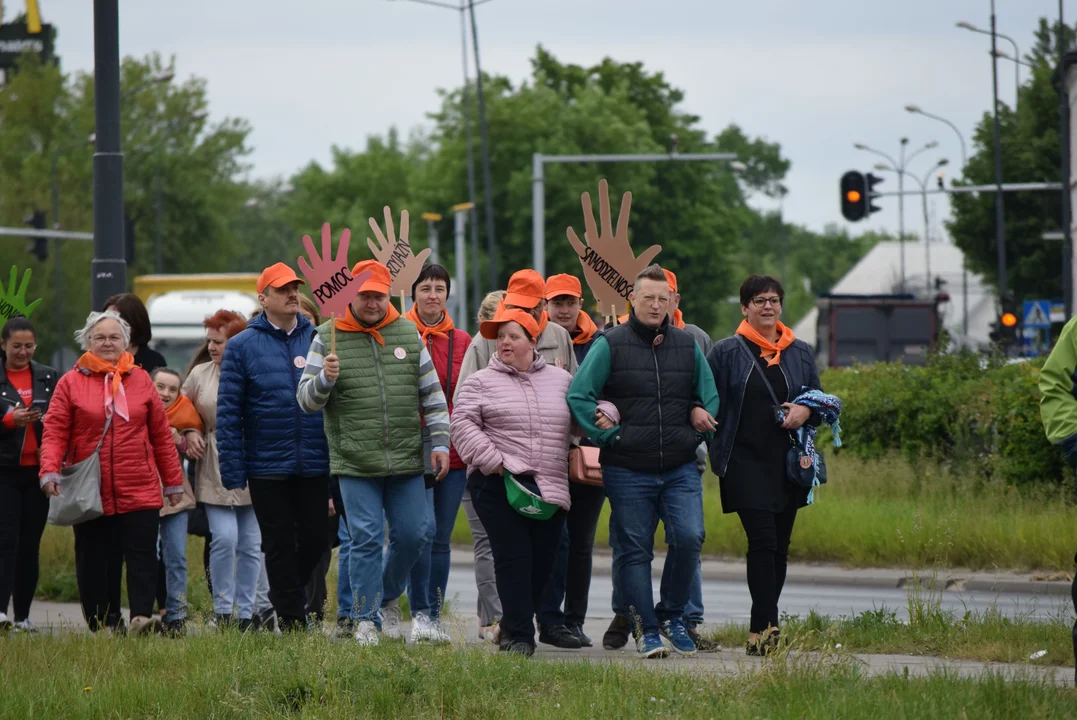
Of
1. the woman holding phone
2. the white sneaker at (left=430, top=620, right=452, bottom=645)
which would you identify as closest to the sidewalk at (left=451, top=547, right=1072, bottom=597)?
the white sneaker at (left=430, top=620, right=452, bottom=645)

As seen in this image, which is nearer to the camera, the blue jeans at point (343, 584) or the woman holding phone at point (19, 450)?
the blue jeans at point (343, 584)

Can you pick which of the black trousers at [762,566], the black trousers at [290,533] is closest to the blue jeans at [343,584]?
the black trousers at [290,533]

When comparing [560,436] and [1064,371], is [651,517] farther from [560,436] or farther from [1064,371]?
[1064,371]

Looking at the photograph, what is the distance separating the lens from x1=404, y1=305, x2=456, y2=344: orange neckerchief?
9.59 metres

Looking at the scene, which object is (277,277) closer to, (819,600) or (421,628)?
(421,628)

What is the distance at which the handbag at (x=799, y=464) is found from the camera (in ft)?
27.7

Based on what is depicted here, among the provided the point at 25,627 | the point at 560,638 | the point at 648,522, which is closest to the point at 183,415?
the point at 25,627

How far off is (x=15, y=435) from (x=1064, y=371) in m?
6.14

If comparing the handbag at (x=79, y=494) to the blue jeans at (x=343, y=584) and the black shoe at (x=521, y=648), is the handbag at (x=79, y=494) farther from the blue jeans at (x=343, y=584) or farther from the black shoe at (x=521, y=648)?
the black shoe at (x=521, y=648)

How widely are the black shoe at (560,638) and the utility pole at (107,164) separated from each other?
13.4 feet

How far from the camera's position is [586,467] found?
28.5 ft

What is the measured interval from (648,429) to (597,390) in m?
0.33

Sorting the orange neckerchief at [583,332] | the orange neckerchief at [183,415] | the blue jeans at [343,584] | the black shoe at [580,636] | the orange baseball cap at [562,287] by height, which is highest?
the orange baseball cap at [562,287]

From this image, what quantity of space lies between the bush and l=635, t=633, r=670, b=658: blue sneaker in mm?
7019
